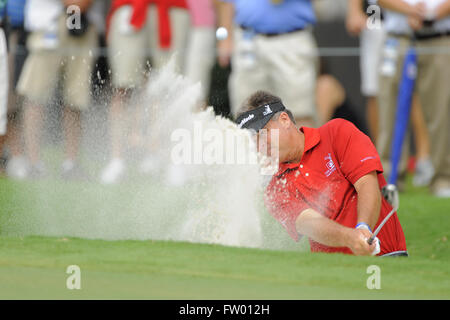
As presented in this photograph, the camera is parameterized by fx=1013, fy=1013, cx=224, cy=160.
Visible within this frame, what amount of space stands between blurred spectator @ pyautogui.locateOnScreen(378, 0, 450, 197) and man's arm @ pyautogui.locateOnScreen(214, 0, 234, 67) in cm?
126

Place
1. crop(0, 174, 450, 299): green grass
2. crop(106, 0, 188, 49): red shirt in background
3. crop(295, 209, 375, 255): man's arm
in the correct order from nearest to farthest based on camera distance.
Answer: crop(0, 174, 450, 299): green grass
crop(295, 209, 375, 255): man's arm
crop(106, 0, 188, 49): red shirt in background

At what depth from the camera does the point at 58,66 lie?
363 inches

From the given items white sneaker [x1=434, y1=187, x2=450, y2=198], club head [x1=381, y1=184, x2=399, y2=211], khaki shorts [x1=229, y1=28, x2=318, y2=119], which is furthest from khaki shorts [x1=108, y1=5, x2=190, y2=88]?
club head [x1=381, y1=184, x2=399, y2=211]

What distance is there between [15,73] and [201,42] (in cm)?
207

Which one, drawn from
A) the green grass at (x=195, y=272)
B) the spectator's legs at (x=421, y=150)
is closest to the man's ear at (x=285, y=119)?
the green grass at (x=195, y=272)

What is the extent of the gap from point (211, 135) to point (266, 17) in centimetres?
205

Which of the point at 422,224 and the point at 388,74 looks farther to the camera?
the point at 388,74

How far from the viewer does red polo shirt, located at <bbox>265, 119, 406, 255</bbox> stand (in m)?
5.18

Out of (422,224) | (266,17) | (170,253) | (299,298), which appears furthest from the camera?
(266,17)

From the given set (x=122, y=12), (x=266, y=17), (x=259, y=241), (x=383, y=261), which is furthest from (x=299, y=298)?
(x=122, y=12)

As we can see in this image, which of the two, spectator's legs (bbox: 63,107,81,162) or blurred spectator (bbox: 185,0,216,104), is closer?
spectator's legs (bbox: 63,107,81,162)

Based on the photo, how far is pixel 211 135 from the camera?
653 cm

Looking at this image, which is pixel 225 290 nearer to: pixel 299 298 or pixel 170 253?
pixel 299 298

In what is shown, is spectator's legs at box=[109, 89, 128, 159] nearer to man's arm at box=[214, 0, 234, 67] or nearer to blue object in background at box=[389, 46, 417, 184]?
man's arm at box=[214, 0, 234, 67]
